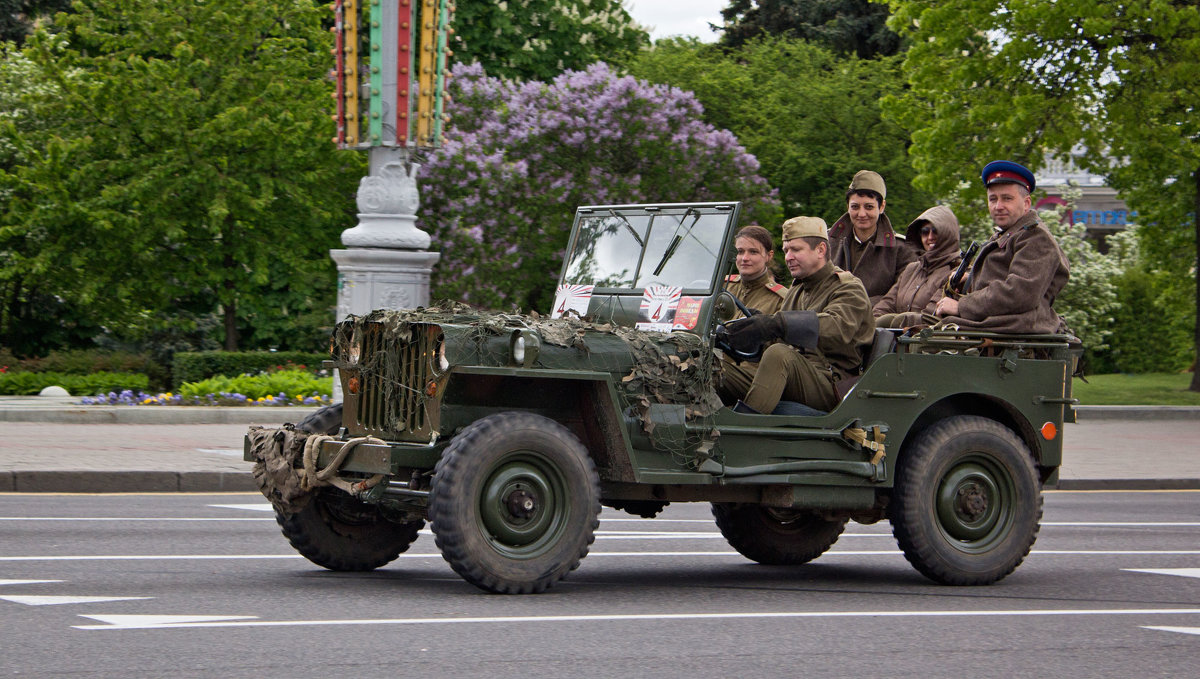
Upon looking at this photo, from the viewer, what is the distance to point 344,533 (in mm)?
8148

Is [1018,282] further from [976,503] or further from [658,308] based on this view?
[658,308]

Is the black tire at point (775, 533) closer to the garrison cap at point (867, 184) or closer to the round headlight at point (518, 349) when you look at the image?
the garrison cap at point (867, 184)

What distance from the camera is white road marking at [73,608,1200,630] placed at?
639 cm

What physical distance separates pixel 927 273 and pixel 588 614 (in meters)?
3.58

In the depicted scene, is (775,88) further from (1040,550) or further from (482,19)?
(1040,550)

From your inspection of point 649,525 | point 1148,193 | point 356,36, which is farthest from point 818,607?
→ point 1148,193

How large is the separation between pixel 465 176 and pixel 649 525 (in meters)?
14.6

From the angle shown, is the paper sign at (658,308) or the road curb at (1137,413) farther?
the road curb at (1137,413)

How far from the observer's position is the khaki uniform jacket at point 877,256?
32.1 ft

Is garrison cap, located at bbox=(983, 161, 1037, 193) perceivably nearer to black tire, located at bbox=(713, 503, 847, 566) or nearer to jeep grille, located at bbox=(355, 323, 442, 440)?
black tire, located at bbox=(713, 503, 847, 566)

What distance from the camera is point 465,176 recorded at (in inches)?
1000

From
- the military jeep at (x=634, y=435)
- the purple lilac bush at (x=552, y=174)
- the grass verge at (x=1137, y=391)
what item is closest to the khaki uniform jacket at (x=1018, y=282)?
the military jeep at (x=634, y=435)

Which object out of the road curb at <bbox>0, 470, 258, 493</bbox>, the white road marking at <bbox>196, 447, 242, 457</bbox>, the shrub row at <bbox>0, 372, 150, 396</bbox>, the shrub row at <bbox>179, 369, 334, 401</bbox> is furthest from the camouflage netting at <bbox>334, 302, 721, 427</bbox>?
the shrub row at <bbox>0, 372, 150, 396</bbox>

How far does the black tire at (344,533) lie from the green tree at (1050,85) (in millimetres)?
19519
